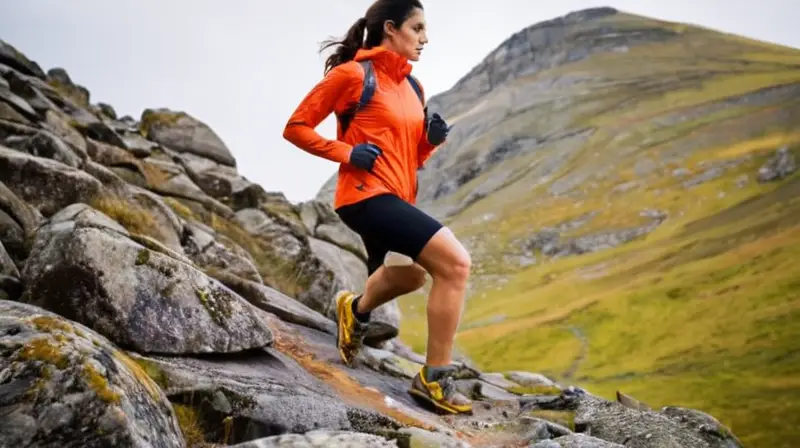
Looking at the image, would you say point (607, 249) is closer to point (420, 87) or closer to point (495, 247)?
point (495, 247)

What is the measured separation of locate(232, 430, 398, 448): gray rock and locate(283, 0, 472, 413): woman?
3.16 m

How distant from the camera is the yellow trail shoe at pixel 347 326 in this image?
10297mm

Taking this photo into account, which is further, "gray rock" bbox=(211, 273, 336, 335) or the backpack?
"gray rock" bbox=(211, 273, 336, 335)

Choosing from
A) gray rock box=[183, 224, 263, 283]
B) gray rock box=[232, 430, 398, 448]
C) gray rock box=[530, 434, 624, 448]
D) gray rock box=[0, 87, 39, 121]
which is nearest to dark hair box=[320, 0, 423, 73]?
gray rock box=[232, 430, 398, 448]

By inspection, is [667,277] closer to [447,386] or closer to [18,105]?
[18,105]

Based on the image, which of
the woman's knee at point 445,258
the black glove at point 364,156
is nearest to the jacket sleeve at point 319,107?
the black glove at point 364,156

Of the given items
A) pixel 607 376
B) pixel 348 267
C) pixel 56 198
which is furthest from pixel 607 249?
pixel 56 198

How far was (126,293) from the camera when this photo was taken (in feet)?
24.8

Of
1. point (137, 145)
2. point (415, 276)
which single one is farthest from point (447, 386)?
point (137, 145)

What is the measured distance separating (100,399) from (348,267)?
23.2 meters

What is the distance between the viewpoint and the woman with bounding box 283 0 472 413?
8211mm

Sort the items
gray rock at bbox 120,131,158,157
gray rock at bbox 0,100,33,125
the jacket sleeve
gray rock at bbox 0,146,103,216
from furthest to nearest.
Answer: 1. gray rock at bbox 120,131,158,157
2. gray rock at bbox 0,100,33,125
3. gray rock at bbox 0,146,103,216
4. the jacket sleeve

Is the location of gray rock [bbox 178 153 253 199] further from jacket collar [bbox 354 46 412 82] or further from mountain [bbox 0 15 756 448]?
jacket collar [bbox 354 46 412 82]

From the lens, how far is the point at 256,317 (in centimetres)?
936
